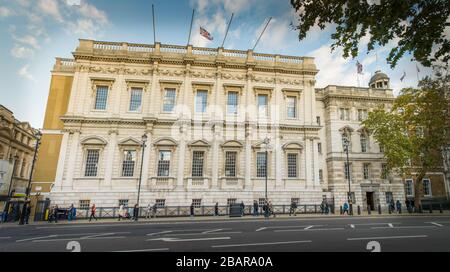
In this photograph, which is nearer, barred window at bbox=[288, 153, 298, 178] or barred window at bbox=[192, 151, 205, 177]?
barred window at bbox=[192, 151, 205, 177]

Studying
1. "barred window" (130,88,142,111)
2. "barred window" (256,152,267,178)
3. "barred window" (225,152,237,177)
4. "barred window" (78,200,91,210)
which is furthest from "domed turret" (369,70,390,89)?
"barred window" (78,200,91,210)

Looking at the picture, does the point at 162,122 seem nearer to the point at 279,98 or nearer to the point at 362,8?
the point at 279,98

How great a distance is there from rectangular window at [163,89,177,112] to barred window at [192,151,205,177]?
6.09 metres

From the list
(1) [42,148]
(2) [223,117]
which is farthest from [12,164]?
(2) [223,117]

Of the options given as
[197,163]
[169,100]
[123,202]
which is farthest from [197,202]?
[169,100]

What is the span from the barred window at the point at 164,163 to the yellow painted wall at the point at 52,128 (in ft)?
38.9

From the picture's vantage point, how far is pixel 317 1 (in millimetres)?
9086

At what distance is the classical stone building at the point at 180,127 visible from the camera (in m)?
25.3

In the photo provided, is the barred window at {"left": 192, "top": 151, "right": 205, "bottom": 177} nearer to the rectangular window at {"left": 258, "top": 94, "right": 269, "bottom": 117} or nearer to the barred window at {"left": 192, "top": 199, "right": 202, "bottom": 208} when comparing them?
the barred window at {"left": 192, "top": 199, "right": 202, "bottom": 208}

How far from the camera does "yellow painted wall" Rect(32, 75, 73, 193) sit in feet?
86.5

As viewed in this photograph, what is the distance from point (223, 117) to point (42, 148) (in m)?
20.9

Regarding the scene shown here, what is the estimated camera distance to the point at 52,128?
2780 centimetres

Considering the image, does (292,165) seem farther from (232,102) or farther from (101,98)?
(101,98)

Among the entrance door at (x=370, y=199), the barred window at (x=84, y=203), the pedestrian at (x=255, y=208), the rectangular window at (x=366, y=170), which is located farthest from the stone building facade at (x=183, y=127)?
the entrance door at (x=370, y=199)
